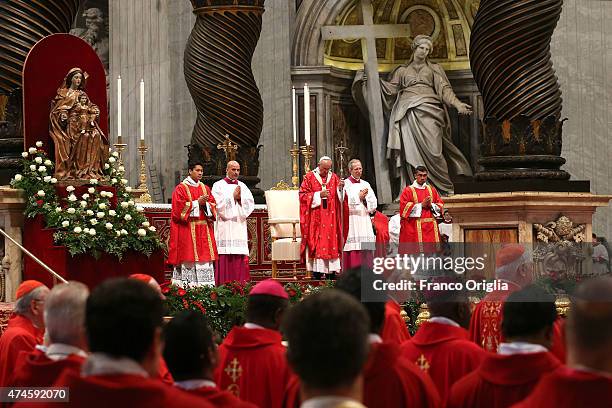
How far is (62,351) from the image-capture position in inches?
186

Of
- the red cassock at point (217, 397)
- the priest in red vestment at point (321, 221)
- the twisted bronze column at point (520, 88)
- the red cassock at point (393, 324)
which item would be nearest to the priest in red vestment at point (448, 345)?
the red cassock at point (393, 324)

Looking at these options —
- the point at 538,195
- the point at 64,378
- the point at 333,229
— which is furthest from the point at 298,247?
the point at 64,378

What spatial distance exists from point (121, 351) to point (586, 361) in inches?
50.5

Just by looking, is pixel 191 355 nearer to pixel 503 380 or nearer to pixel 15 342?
pixel 503 380

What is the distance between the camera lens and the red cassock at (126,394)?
364 centimetres

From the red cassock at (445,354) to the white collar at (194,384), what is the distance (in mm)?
1424

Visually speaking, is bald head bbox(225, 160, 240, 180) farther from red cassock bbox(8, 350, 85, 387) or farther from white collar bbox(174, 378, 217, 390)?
white collar bbox(174, 378, 217, 390)

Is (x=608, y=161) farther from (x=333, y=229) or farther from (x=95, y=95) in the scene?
(x=95, y=95)

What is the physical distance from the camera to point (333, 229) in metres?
16.4

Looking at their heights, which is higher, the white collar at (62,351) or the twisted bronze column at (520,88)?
the twisted bronze column at (520,88)

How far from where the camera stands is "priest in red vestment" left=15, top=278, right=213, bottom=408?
12.0 feet

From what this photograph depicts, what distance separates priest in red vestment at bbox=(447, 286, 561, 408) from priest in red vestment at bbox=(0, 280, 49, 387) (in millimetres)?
2666

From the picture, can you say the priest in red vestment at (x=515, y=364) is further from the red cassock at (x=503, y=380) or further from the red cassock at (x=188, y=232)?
the red cassock at (x=188, y=232)

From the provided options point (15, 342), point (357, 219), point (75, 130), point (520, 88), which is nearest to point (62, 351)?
point (15, 342)
